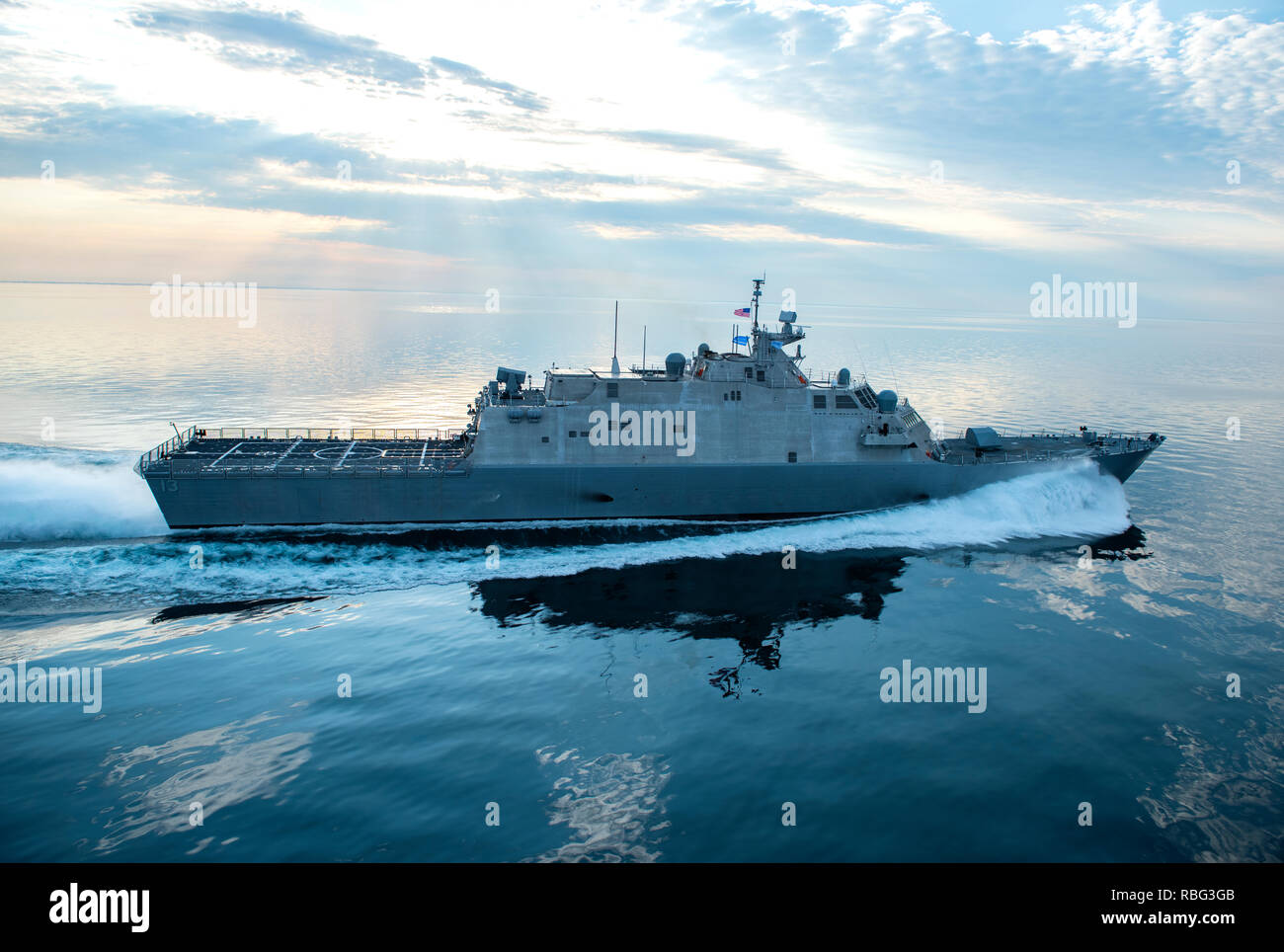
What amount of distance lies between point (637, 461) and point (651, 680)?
12221 millimetres

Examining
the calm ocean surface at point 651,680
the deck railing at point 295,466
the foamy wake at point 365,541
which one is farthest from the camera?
the deck railing at point 295,466

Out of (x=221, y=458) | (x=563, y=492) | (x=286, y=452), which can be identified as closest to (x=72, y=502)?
(x=221, y=458)

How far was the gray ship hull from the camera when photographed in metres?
26.7

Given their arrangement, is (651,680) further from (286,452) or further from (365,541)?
(286,452)

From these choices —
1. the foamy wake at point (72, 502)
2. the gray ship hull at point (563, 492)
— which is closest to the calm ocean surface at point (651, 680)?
the foamy wake at point (72, 502)

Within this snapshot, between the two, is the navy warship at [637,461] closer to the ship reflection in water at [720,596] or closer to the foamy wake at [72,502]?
the foamy wake at [72,502]

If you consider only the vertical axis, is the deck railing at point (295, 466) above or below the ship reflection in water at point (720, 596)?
above

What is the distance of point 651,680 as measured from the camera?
1761 cm

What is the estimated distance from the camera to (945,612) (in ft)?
71.3

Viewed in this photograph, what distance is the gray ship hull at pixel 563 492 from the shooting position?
26.7 meters

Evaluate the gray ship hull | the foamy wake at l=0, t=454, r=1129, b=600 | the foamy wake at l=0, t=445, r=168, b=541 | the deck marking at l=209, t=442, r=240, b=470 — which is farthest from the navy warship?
the foamy wake at l=0, t=445, r=168, b=541

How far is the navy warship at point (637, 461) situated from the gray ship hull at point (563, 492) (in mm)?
52
